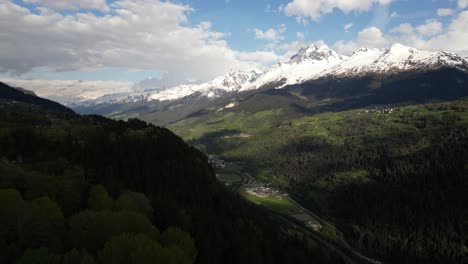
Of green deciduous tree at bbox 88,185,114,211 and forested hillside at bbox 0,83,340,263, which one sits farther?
green deciduous tree at bbox 88,185,114,211

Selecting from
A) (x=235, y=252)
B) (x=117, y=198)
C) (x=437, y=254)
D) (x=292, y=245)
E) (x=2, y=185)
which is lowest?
(x=437, y=254)

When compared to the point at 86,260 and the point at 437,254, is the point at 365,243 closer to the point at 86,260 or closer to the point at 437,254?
the point at 437,254

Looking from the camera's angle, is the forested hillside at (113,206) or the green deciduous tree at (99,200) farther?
the green deciduous tree at (99,200)

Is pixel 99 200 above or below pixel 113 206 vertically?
above

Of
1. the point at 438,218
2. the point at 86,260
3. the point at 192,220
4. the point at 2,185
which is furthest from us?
the point at 438,218

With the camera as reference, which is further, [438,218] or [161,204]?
[438,218]

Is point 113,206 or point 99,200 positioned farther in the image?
point 99,200

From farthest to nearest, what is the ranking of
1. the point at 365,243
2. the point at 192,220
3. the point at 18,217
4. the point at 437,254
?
the point at 365,243, the point at 437,254, the point at 192,220, the point at 18,217

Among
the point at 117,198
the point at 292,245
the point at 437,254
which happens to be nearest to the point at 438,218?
the point at 437,254
